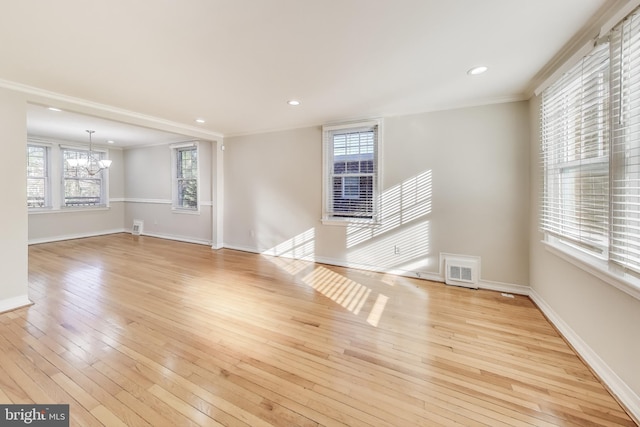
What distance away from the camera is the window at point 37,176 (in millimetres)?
5742

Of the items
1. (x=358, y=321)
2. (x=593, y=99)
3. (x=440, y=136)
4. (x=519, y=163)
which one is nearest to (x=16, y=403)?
(x=358, y=321)

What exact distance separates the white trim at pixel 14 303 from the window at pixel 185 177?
350 centimetres

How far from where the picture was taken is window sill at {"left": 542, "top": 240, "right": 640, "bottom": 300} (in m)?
1.49

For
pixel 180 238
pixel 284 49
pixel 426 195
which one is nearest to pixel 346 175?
pixel 426 195

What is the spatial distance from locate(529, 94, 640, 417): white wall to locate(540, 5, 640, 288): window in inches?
7.3

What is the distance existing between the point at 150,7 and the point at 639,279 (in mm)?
3453

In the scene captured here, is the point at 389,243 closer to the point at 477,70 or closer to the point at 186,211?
the point at 477,70

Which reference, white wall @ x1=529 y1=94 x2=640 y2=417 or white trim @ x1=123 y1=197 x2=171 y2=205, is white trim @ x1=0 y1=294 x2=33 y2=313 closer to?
white trim @ x1=123 y1=197 x2=171 y2=205

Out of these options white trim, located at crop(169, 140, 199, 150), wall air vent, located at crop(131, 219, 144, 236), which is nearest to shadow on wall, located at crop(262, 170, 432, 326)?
white trim, located at crop(169, 140, 199, 150)

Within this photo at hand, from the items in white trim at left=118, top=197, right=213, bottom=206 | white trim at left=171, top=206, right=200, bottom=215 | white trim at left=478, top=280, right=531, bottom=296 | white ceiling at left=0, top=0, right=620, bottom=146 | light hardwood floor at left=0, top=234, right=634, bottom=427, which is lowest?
light hardwood floor at left=0, top=234, right=634, bottom=427

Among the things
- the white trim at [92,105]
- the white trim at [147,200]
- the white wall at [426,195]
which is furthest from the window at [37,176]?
the white wall at [426,195]

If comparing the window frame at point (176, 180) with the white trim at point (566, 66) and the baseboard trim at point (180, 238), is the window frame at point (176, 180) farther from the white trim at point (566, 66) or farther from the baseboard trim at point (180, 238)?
the white trim at point (566, 66)

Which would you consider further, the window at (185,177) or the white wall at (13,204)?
the window at (185,177)

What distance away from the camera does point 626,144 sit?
5.16 feet
